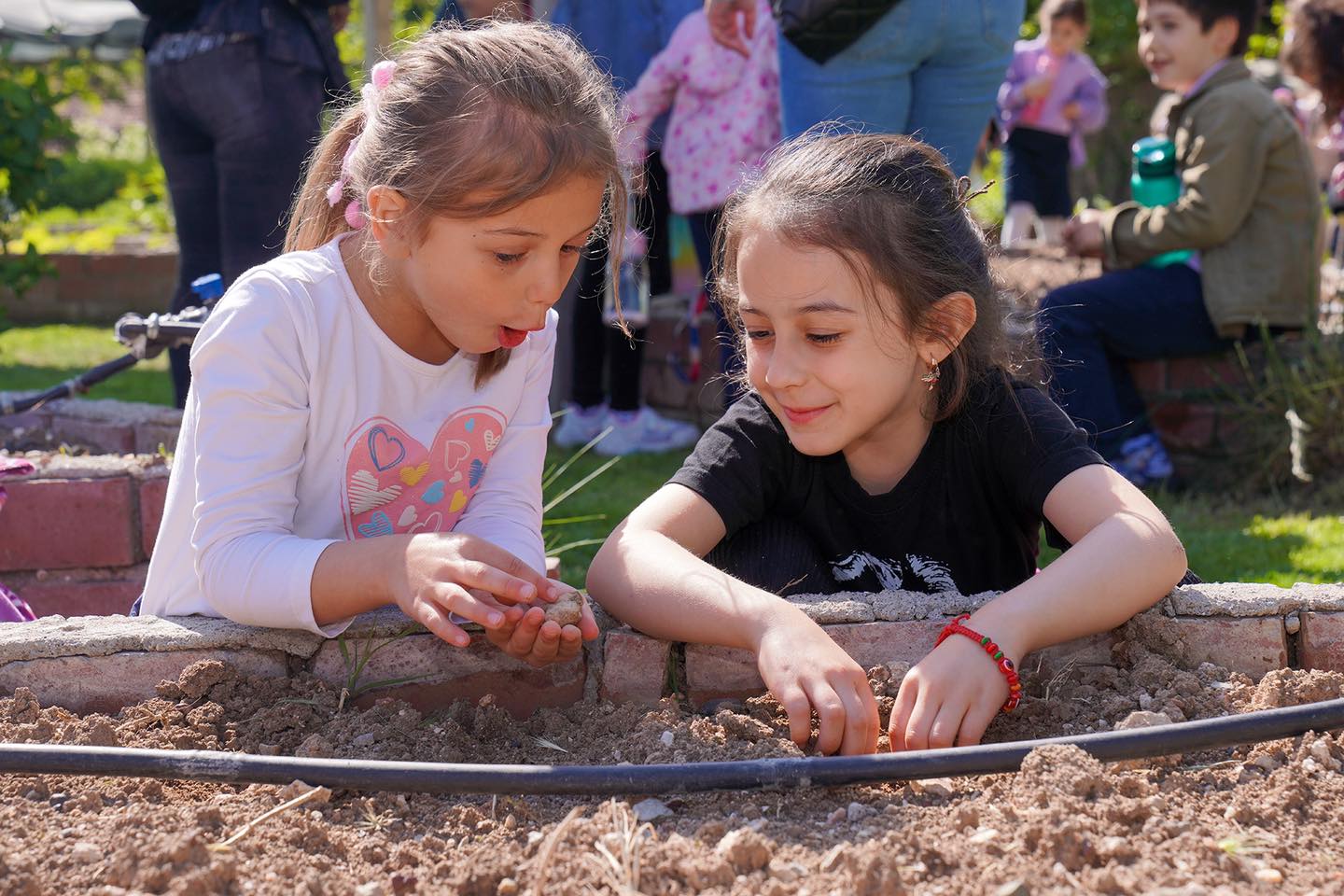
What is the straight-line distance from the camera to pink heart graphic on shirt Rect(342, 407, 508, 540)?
2.16 m

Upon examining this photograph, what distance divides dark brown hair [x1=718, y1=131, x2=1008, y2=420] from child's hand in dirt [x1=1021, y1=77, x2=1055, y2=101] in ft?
19.0

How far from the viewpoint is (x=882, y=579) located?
2.39 meters

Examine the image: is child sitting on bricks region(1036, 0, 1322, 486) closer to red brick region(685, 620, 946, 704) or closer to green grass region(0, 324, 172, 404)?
red brick region(685, 620, 946, 704)

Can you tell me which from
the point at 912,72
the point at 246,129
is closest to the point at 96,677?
the point at 246,129

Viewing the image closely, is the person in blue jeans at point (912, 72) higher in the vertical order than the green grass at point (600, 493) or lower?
higher

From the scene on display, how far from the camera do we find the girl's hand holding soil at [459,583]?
5.75ft

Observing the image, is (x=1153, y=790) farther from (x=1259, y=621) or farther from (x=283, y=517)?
(x=283, y=517)

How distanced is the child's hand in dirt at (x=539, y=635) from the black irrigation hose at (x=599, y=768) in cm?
24

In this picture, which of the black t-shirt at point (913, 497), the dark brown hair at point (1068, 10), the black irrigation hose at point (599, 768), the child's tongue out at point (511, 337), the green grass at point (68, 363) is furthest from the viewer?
the dark brown hair at point (1068, 10)

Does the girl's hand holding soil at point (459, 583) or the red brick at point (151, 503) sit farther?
the red brick at point (151, 503)

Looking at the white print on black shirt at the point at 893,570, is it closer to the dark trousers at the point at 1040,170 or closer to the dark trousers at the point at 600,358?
the dark trousers at the point at 600,358

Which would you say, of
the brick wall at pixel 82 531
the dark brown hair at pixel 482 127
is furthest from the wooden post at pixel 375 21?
the dark brown hair at pixel 482 127

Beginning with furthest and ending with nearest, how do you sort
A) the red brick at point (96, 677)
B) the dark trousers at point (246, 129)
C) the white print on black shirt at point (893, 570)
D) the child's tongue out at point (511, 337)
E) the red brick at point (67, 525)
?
the dark trousers at point (246, 129)
the red brick at point (67, 525)
the white print on black shirt at point (893, 570)
the child's tongue out at point (511, 337)
the red brick at point (96, 677)

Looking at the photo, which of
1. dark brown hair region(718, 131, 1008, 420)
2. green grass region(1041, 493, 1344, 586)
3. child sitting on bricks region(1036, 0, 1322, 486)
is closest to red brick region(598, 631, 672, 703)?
dark brown hair region(718, 131, 1008, 420)
